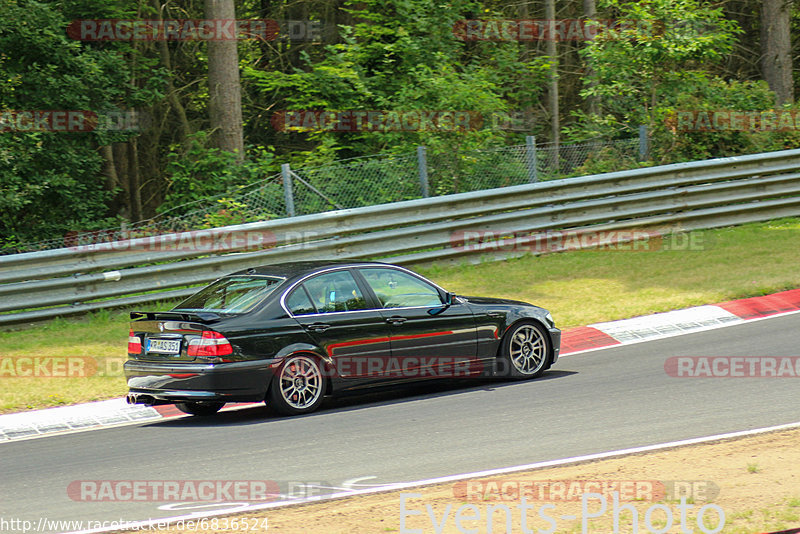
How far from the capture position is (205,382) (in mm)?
8352

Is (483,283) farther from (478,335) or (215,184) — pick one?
(215,184)

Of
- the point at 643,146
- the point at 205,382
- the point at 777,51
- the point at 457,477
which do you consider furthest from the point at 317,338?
the point at 777,51

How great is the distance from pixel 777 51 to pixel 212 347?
18021 millimetres

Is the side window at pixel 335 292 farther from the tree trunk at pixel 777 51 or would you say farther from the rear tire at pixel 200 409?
the tree trunk at pixel 777 51

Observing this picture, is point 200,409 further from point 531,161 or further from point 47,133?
point 47,133

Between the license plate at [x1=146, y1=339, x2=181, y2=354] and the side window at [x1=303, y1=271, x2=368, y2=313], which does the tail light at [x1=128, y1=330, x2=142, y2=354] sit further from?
the side window at [x1=303, y1=271, x2=368, y2=313]

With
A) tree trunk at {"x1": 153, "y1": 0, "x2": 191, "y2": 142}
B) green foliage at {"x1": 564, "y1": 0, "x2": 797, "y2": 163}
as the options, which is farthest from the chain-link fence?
tree trunk at {"x1": 153, "y1": 0, "x2": 191, "y2": 142}

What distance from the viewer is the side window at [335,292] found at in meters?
9.12

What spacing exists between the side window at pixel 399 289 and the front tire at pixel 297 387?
3.37 ft

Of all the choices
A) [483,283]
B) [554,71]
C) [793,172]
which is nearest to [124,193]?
[554,71]

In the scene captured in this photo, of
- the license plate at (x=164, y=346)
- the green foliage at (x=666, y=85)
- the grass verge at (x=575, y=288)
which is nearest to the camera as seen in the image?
the license plate at (x=164, y=346)

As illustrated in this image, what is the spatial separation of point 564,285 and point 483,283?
3.84 feet

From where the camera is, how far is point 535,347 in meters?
10.0

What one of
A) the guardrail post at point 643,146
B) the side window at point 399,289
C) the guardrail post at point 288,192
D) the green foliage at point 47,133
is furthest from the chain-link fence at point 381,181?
the side window at point 399,289
